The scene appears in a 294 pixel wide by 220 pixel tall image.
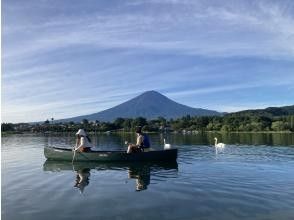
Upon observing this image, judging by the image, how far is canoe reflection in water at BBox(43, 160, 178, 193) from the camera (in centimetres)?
2477

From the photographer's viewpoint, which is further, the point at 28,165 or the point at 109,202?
the point at 28,165

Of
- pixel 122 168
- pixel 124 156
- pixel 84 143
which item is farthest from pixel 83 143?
pixel 122 168

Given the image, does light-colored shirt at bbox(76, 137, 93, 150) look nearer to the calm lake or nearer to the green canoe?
the green canoe

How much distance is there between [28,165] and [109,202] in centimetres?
1749

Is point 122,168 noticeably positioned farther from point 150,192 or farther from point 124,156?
point 150,192

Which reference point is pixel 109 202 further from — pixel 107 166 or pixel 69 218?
pixel 107 166

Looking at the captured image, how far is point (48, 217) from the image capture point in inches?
614

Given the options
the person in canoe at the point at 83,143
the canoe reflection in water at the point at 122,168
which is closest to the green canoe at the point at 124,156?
the canoe reflection in water at the point at 122,168

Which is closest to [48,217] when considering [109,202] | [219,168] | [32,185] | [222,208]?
[109,202]

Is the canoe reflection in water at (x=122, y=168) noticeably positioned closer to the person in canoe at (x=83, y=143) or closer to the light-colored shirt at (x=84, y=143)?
the person in canoe at (x=83, y=143)

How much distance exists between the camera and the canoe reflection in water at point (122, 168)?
81.3 feet

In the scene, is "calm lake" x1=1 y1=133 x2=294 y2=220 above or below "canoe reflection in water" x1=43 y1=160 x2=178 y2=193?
below

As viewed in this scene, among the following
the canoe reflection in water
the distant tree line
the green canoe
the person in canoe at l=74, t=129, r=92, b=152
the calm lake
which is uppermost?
the distant tree line

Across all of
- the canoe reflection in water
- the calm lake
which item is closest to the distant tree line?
the canoe reflection in water
